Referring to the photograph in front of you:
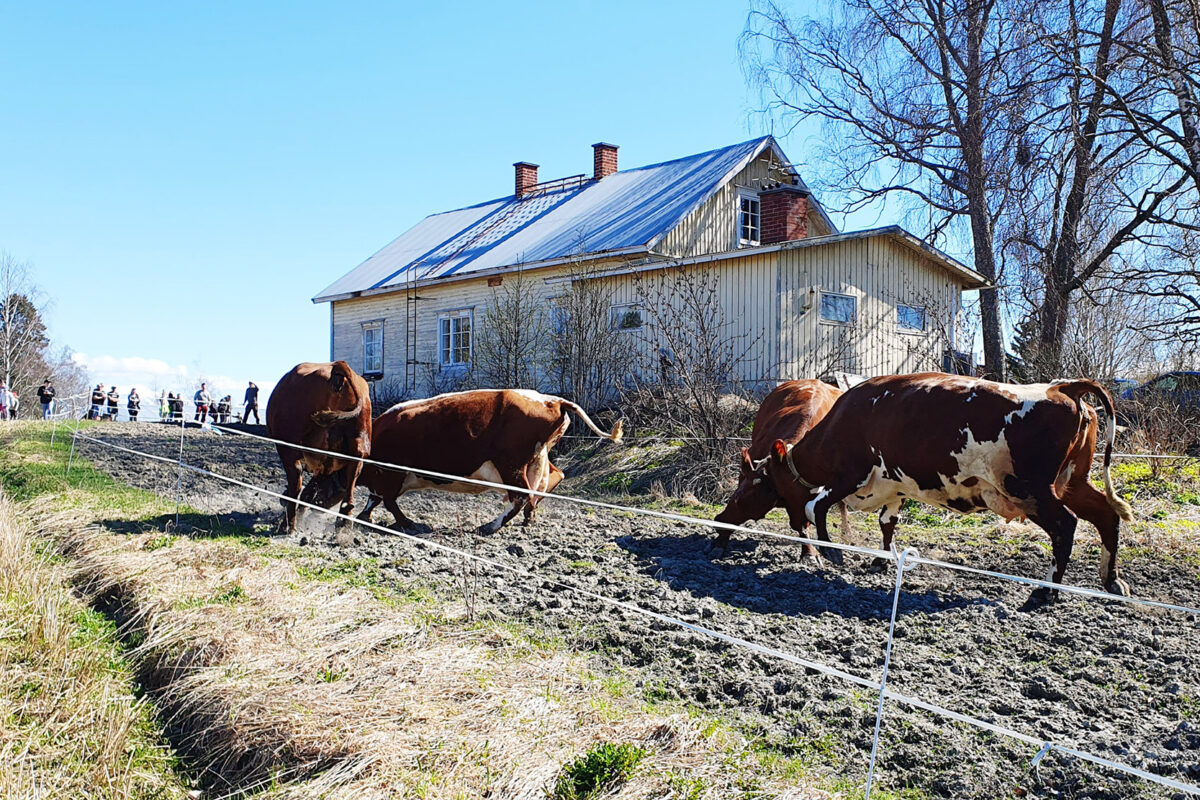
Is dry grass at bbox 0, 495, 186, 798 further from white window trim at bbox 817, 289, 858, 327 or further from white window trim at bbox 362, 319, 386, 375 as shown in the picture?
white window trim at bbox 362, 319, 386, 375

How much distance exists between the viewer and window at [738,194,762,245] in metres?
24.9

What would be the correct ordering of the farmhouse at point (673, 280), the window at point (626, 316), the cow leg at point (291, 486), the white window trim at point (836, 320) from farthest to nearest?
the window at point (626, 316), the white window trim at point (836, 320), the farmhouse at point (673, 280), the cow leg at point (291, 486)

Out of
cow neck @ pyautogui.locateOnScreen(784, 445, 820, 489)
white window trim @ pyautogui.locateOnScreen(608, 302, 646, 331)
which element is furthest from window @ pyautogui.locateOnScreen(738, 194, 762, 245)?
cow neck @ pyautogui.locateOnScreen(784, 445, 820, 489)

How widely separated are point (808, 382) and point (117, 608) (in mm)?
7745

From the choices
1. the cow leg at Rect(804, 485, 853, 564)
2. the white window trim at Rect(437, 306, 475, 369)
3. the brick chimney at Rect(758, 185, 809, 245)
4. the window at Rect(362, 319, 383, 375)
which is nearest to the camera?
the cow leg at Rect(804, 485, 853, 564)

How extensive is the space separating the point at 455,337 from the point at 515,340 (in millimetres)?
5586

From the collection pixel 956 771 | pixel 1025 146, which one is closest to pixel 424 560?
pixel 956 771

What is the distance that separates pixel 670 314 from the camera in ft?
61.3

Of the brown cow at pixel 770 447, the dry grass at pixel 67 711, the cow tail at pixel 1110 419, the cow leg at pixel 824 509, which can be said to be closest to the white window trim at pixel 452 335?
the brown cow at pixel 770 447

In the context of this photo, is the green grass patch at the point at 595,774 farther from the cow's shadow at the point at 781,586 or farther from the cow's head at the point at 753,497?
the cow's head at the point at 753,497

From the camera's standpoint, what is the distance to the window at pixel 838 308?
20.2m

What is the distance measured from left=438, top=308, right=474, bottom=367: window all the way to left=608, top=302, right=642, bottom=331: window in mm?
5801

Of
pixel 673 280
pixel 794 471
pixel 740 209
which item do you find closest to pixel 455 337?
pixel 740 209

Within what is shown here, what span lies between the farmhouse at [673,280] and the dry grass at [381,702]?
896 cm
